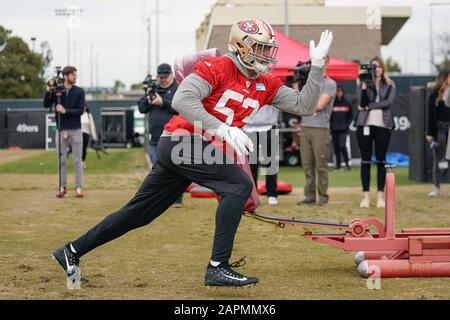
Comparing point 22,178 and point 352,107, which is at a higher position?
point 352,107

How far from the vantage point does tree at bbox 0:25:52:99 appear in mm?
63656

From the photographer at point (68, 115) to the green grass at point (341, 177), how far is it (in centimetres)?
525

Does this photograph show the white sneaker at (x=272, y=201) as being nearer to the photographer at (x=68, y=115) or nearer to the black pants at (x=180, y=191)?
the photographer at (x=68, y=115)

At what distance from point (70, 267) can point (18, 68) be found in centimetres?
5988

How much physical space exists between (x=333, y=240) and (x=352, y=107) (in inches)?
682

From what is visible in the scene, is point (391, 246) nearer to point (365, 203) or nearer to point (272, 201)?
point (365, 203)

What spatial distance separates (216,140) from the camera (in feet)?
22.4

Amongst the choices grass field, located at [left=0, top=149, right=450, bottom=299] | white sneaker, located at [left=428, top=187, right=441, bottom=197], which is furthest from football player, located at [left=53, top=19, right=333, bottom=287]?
white sneaker, located at [left=428, top=187, right=441, bottom=197]

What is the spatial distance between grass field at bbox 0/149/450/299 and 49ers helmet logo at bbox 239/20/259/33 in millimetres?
1976

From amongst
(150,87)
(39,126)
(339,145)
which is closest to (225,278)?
(150,87)

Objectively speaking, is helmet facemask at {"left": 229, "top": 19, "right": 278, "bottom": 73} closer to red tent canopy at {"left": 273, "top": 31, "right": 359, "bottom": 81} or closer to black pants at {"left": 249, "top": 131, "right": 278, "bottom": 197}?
black pants at {"left": 249, "top": 131, "right": 278, "bottom": 197}
